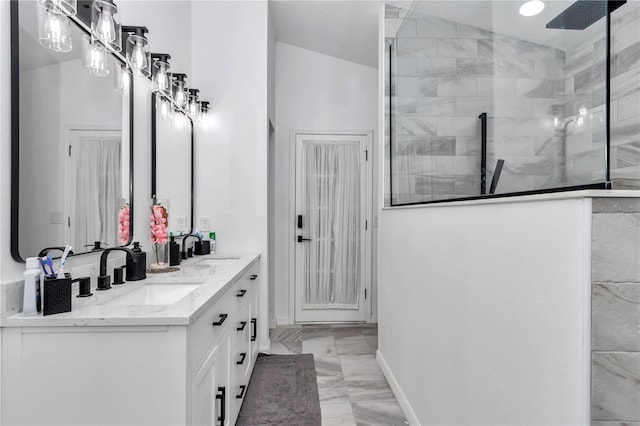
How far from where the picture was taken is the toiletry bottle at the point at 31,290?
1181mm

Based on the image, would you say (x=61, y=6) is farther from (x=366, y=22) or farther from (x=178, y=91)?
(x=366, y=22)

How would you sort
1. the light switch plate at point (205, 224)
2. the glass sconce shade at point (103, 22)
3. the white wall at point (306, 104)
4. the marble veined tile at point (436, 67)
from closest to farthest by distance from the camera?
the glass sconce shade at point (103, 22), the marble veined tile at point (436, 67), the light switch plate at point (205, 224), the white wall at point (306, 104)

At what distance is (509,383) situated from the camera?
1059mm

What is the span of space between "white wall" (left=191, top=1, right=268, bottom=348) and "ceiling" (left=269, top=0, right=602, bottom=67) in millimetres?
416

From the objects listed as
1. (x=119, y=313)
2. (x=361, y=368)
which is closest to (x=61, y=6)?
(x=119, y=313)

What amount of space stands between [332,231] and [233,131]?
1499 millimetres

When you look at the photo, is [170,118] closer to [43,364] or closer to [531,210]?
[43,364]

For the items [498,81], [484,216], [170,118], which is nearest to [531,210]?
[484,216]

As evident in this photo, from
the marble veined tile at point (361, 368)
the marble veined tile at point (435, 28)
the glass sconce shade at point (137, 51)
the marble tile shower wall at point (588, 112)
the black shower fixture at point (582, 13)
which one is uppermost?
the marble veined tile at point (435, 28)

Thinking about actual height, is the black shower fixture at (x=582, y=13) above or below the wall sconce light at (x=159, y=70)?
below

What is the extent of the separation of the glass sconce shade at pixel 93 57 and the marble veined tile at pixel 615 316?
1838 mm

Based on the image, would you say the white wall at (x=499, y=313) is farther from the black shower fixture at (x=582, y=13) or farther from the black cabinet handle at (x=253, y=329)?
the black cabinet handle at (x=253, y=329)

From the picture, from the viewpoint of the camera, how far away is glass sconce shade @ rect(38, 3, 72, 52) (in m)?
1.23

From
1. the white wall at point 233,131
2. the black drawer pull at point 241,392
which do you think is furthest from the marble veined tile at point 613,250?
the white wall at point 233,131
